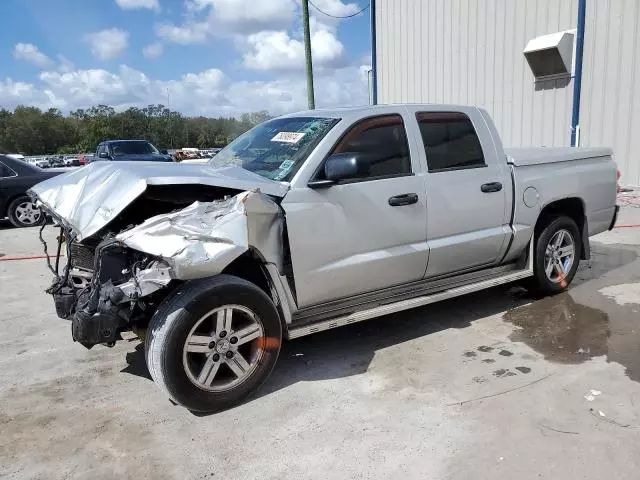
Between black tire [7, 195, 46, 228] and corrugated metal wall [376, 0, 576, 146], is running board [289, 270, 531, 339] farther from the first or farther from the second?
corrugated metal wall [376, 0, 576, 146]

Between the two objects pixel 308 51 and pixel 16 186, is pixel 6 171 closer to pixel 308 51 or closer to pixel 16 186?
pixel 16 186

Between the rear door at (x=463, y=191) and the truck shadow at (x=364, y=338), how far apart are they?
534 mm

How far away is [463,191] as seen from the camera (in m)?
4.55

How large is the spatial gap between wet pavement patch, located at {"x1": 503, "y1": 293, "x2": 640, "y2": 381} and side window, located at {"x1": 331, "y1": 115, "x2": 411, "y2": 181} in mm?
1711

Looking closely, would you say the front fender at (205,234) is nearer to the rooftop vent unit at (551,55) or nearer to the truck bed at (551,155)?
the truck bed at (551,155)

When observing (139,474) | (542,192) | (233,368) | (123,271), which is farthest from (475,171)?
(139,474)

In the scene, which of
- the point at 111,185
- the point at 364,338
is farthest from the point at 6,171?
the point at 364,338

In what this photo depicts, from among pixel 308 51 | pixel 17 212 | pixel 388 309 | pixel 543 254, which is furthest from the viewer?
pixel 308 51

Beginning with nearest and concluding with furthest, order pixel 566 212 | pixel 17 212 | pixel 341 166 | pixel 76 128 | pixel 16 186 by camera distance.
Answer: pixel 341 166 < pixel 566 212 < pixel 16 186 < pixel 17 212 < pixel 76 128

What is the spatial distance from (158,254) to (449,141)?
2634mm

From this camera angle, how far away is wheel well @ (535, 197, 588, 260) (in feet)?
17.4

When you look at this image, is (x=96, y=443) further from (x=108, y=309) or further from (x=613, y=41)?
(x=613, y=41)

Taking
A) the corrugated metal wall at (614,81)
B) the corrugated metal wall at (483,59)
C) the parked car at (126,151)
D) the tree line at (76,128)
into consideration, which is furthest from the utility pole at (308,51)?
the tree line at (76,128)

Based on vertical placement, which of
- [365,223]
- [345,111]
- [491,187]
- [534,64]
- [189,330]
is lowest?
[189,330]
